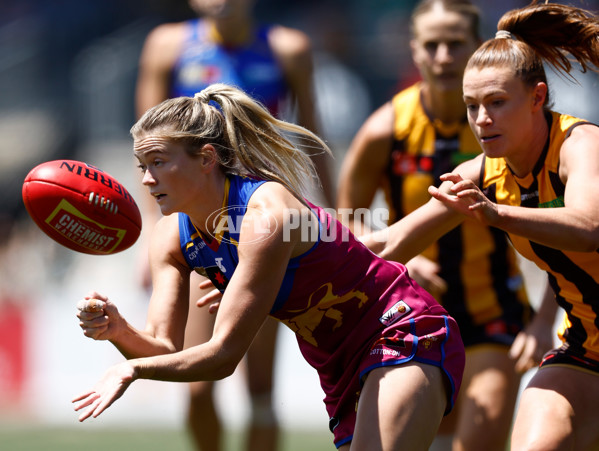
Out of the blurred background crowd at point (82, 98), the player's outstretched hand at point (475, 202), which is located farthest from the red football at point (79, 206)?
the blurred background crowd at point (82, 98)

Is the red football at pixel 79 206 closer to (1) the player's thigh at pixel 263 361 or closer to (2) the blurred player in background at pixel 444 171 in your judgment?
(2) the blurred player in background at pixel 444 171

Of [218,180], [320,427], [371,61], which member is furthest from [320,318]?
[371,61]

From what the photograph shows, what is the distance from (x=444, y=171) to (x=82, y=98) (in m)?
6.81

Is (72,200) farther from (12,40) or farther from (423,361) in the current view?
(12,40)

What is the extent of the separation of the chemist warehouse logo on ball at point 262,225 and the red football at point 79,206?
429 mm

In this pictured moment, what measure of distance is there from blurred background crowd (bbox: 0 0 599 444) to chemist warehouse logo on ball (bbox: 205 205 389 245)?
5.47 m

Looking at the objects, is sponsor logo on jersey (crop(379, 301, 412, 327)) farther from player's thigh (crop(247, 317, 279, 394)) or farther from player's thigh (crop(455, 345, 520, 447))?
player's thigh (crop(247, 317, 279, 394))

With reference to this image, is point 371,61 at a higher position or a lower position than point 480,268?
higher

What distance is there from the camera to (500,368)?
466 centimetres

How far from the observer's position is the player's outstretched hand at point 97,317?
3148 mm

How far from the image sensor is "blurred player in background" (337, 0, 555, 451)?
484 centimetres

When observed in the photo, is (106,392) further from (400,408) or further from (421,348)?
(421,348)

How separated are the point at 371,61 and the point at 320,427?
16.1ft

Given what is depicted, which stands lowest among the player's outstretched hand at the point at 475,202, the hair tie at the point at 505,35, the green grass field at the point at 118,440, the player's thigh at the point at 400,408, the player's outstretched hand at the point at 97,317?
Answer: the green grass field at the point at 118,440
